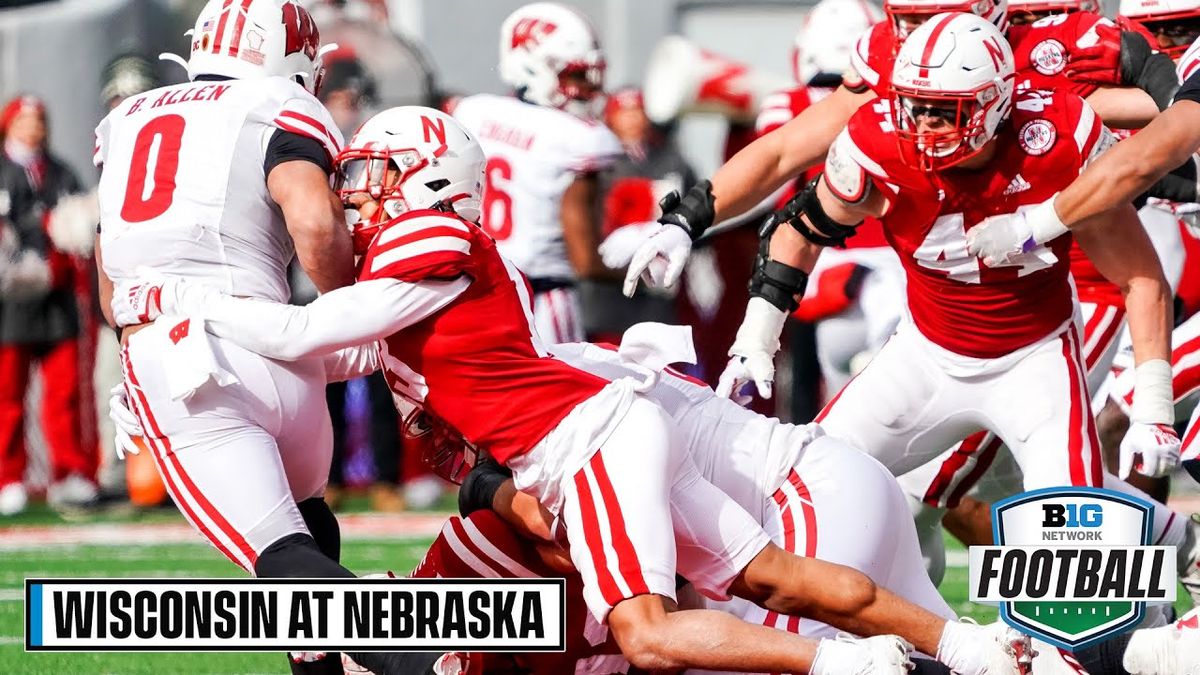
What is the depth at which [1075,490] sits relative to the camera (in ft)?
15.4

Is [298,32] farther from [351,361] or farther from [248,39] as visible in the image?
[351,361]

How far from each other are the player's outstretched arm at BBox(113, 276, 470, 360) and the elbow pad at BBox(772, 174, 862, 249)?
118 cm

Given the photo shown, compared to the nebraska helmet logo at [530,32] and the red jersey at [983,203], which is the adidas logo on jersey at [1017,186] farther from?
the nebraska helmet logo at [530,32]

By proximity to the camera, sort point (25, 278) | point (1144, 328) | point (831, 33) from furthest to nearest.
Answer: point (25, 278), point (831, 33), point (1144, 328)

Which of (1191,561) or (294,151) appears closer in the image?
(294,151)

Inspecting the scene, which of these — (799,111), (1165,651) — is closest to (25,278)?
(799,111)

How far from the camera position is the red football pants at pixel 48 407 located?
Answer: 369 inches

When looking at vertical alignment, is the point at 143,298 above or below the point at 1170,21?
below

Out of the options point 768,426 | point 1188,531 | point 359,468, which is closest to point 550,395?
point 768,426

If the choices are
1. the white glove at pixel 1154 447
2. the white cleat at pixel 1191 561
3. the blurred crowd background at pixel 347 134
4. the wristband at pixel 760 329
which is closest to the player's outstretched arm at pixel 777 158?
the wristband at pixel 760 329

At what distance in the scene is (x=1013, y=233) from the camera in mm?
4738

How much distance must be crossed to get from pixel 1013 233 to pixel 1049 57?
0.86m

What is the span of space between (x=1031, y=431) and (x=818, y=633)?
82cm

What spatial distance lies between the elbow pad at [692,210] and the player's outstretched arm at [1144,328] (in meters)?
0.99
